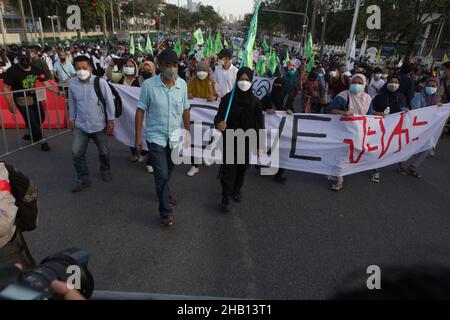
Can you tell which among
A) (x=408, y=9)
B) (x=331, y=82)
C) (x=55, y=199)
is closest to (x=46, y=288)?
(x=55, y=199)

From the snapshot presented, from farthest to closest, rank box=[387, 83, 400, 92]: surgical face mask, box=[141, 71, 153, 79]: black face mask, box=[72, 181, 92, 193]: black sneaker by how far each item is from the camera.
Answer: box=[141, 71, 153, 79]: black face mask → box=[387, 83, 400, 92]: surgical face mask → box=[72, 181, 92, 193]: black sneaker

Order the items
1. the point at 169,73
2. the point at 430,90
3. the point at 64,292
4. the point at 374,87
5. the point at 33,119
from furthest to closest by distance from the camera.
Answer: the point at 374,87
the point at 33,119
the point at 430,90
the point at 169,73
the point at 64,292

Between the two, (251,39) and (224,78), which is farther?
(224,78)

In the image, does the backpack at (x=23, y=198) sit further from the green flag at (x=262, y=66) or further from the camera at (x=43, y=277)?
the green flag at (x=262, y=66)

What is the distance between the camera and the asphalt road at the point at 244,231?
2980 millimetres

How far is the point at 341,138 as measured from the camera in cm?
484

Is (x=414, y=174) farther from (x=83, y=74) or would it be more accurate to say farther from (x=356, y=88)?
(x=83, y=74)

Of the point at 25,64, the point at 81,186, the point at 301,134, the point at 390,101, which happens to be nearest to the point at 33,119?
the point at 25,64

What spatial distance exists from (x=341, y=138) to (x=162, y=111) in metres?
2.81

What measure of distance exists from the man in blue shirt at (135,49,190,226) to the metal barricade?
145 inches

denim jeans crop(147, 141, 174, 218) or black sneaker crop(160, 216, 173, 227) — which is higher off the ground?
denim jeans crop(147, 141, 174, 218)

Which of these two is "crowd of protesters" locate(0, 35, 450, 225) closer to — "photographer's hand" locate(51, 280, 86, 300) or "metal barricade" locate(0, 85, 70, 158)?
"metal barricade" locate(0, 85, 70, 158)

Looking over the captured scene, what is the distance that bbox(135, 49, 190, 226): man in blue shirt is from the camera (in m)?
3.48

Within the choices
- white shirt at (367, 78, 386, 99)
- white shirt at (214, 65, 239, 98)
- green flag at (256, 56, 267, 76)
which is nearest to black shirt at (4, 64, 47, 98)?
white shirt at (214, 65, 239, 98)
